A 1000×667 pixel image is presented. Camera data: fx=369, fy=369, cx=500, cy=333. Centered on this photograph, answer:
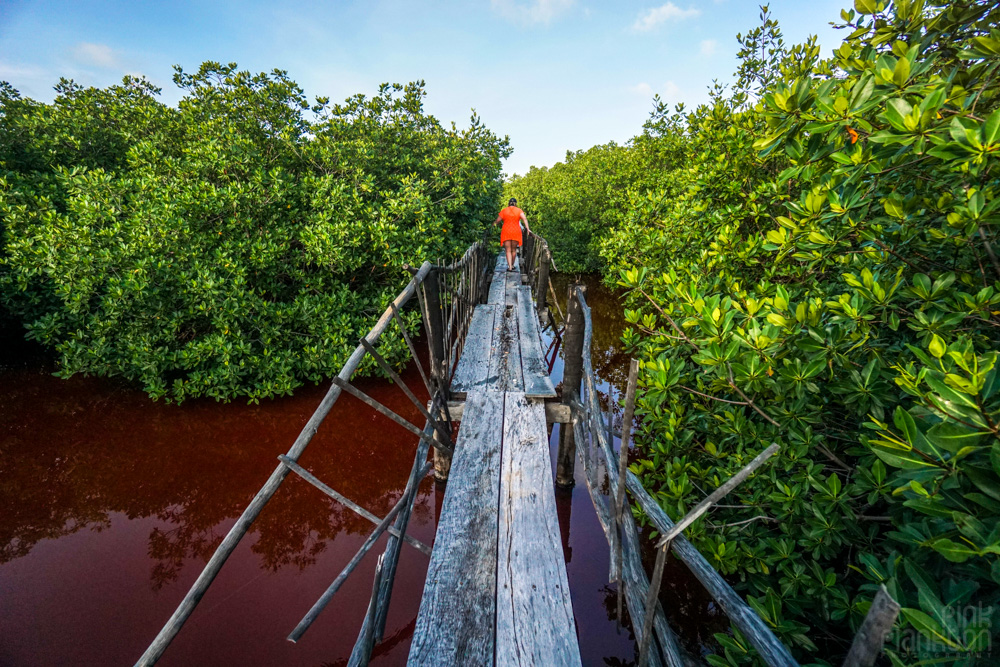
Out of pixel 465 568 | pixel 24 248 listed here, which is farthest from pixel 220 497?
pixel 24 248

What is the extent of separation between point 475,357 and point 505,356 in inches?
15.4

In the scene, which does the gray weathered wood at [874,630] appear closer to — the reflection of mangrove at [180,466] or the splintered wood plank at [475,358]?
the splintered wood plank at [475,358]

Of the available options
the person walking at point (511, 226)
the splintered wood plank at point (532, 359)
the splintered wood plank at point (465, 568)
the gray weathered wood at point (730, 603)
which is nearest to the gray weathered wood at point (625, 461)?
the gray weathered wood at point (730, 603)

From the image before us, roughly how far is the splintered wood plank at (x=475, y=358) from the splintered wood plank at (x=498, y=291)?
1.08m

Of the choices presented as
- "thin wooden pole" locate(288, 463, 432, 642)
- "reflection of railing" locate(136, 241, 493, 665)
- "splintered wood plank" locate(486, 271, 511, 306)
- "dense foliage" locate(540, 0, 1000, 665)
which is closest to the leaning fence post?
"reflection of railing" locate(136, 241, 493, 665)

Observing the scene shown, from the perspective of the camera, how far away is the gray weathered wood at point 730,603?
1.25m

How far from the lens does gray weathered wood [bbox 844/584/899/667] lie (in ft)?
2.60

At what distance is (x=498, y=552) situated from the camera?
2229 mm

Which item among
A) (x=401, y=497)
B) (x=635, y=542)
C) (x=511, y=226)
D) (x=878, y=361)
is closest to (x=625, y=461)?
(x=635, y=542)

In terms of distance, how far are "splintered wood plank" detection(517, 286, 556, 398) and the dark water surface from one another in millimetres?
2029

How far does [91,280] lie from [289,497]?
4495 millimetres

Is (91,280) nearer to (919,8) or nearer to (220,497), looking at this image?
(220,497)

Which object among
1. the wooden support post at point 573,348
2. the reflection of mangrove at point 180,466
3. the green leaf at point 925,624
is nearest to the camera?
the green leaf at point 925,624

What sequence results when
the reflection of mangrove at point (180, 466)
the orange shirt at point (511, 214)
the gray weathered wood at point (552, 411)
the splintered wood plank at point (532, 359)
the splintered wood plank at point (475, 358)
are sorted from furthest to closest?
the orange shirt at point (511, 214) < the reflection of mangrove at point (180, 466) < the splintered wood plank at point (475, 358) < the splintered wood plank at point (532, 359) < the gray weathered wood at point (552, 411)
